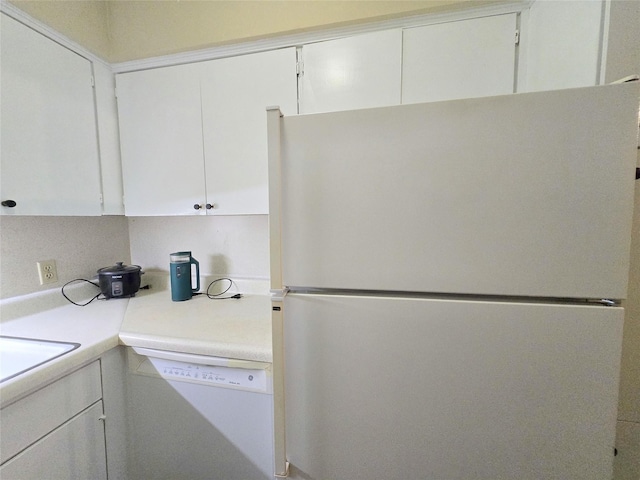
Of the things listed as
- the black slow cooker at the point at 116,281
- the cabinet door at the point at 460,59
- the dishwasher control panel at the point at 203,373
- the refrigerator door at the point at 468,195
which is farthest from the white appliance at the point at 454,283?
the black slow cooker at the point at 116,281

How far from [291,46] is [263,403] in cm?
144

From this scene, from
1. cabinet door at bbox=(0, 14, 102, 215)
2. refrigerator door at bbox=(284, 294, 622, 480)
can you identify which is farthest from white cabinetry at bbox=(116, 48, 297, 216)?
refrigerator door at bbox=(284, 294, 622, 480)

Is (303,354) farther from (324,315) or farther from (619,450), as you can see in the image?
(619,450)

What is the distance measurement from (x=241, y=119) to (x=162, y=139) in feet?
1.44

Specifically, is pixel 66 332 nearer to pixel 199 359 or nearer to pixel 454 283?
pixel 199 359

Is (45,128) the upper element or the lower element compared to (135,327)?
upper

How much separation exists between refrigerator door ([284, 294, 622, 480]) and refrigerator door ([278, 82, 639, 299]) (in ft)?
0.25

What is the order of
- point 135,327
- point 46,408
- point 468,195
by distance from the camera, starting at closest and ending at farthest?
1. point 468,195
2. point 46,408
3. point 135,327

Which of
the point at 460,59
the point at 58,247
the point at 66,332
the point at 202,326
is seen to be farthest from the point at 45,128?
the point at 460,59

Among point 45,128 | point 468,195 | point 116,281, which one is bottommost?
point 116,281

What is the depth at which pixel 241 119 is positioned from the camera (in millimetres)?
1202

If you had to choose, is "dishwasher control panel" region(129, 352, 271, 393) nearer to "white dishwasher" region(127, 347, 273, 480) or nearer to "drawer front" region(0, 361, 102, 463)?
"white dishwasher" region(127, 347, 273, 480)

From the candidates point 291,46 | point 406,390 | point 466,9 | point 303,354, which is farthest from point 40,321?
point 466,9

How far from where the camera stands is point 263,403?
90 cm
